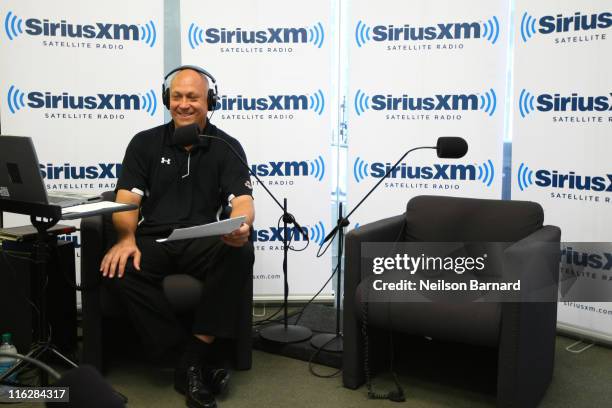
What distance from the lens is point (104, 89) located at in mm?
3668

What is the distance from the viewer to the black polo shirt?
288cm

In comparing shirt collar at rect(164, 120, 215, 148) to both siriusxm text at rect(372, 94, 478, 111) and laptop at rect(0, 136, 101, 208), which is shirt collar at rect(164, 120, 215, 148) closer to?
laptop at rect(0, 136, 101, 208)

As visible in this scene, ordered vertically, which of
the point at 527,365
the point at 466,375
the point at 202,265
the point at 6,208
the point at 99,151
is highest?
the point at 99,151

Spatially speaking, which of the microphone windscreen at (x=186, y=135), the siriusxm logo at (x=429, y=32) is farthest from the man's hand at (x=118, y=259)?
the siriusxm logo at (x=429, y=32)

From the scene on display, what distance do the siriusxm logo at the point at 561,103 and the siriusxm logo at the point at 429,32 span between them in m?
0.42

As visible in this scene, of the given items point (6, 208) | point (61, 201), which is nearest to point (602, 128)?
point (61, 201)

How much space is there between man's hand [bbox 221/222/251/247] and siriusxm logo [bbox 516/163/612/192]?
180 cm

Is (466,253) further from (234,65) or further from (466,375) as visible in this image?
(234,65)

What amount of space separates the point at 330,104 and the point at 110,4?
4.73ft

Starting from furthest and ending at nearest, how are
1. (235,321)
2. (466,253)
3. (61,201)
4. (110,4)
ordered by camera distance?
1. (110,4)
2. (466,253)
3. (235,321)
4. (61,201)

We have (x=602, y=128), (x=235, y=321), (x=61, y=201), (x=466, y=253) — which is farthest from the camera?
(x=602, y=128)

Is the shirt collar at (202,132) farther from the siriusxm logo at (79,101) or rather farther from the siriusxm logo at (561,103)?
the siriusxm logo at (561,103)

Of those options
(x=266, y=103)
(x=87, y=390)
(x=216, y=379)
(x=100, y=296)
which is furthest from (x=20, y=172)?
(x=266, y=103)

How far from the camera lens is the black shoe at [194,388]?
2.45 meters
